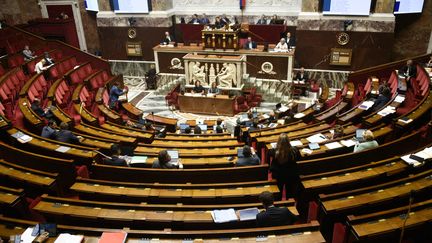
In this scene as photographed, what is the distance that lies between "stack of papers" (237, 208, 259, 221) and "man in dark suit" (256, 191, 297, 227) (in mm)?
192

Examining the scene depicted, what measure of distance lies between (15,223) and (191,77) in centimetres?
909

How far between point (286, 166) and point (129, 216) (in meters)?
2.24

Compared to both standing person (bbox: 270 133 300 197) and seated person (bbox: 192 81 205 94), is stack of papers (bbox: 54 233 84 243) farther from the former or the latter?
seated person (bbox: 192 81 205 94)

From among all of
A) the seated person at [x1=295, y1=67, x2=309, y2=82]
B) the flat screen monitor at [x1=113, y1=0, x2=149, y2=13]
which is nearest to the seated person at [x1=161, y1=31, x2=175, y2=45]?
the flat screen monitor at [x1=113, y1=0, x2=149, y2=13]

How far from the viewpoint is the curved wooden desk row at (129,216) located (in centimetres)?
412

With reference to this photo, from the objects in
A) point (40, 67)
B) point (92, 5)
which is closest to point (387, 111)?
point (40, 67)

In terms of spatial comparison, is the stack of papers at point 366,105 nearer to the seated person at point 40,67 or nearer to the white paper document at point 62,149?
the white paper document at point 62,149

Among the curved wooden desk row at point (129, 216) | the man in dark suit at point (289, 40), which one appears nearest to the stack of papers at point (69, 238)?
the curved wooden desk row at point (129, 216)

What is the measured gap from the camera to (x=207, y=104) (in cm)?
1162

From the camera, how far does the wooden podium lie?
12.7m

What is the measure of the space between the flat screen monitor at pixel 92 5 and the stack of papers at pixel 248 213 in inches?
558

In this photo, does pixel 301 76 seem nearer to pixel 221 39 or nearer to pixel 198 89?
pixel 221 39

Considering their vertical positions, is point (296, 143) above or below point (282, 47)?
below

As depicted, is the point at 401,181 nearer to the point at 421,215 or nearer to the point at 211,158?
the point at 421,215
